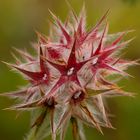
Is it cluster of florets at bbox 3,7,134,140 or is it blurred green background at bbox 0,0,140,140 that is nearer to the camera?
cluster of florets at bbox 3,7,134,140

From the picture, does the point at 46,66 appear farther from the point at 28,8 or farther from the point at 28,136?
the point at 28,8

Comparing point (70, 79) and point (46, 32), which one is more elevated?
point (46, 32)

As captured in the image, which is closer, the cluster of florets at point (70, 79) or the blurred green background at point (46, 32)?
the cluster of florets at point (70, 79)

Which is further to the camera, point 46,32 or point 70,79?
point 46,32
